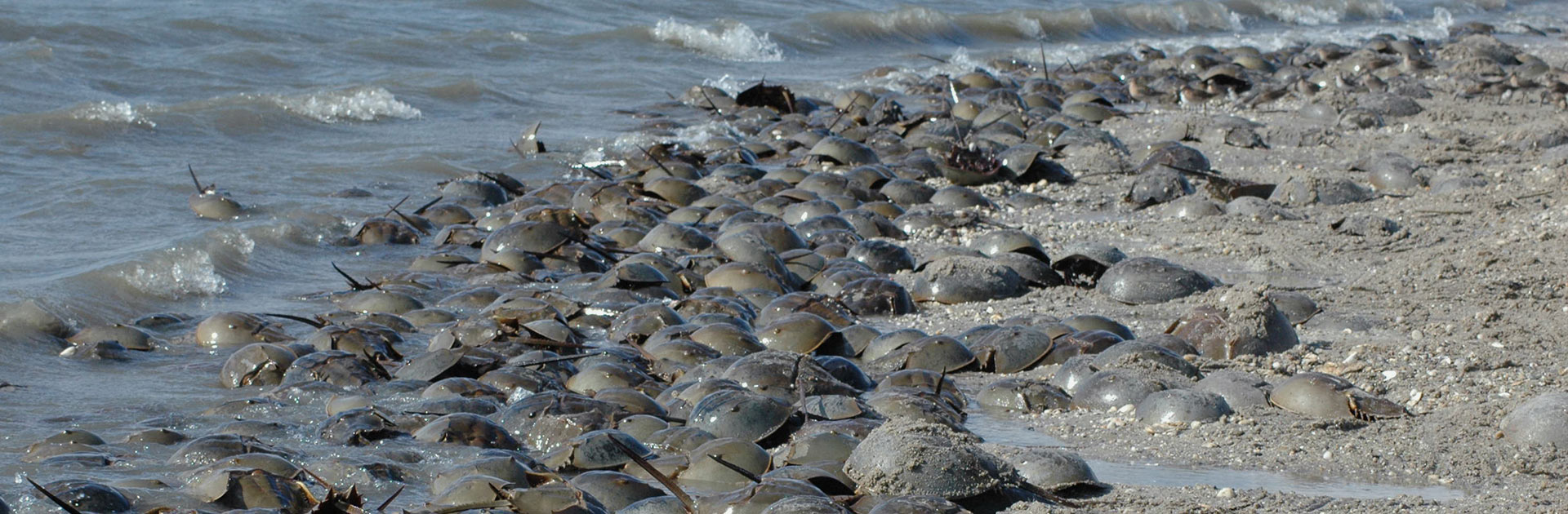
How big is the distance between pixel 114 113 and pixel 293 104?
3.37 ft

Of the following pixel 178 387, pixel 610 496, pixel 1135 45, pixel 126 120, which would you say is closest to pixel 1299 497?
pixel 610 496

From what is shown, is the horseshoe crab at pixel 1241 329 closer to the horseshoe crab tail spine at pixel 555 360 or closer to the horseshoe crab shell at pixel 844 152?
the horseshoe crab tail spine at pixel 555 360

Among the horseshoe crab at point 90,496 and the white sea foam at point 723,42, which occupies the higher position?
the horseshoe crab at point 90,496

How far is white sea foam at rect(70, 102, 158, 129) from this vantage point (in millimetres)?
7418

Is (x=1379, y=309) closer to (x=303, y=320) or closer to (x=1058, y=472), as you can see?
(x=1058, y=472)

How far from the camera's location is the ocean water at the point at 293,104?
15.9ft

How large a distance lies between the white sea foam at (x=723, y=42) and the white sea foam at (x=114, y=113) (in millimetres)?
5179

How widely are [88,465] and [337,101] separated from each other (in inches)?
223

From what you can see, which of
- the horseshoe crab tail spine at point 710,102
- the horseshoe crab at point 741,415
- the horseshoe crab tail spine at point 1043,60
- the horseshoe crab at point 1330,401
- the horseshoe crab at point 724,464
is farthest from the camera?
the horseshoe crab tail spine at point 1043,60

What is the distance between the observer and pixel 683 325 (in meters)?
4.10

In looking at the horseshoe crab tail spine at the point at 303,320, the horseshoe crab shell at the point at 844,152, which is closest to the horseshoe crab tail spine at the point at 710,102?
the horseshoe crab shell at the point at 844,152

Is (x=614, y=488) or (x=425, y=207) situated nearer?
(x=614, y=488)

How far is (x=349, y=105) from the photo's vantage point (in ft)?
27.4

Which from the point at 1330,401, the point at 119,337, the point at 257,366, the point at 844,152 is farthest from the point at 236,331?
the point at 844,152
